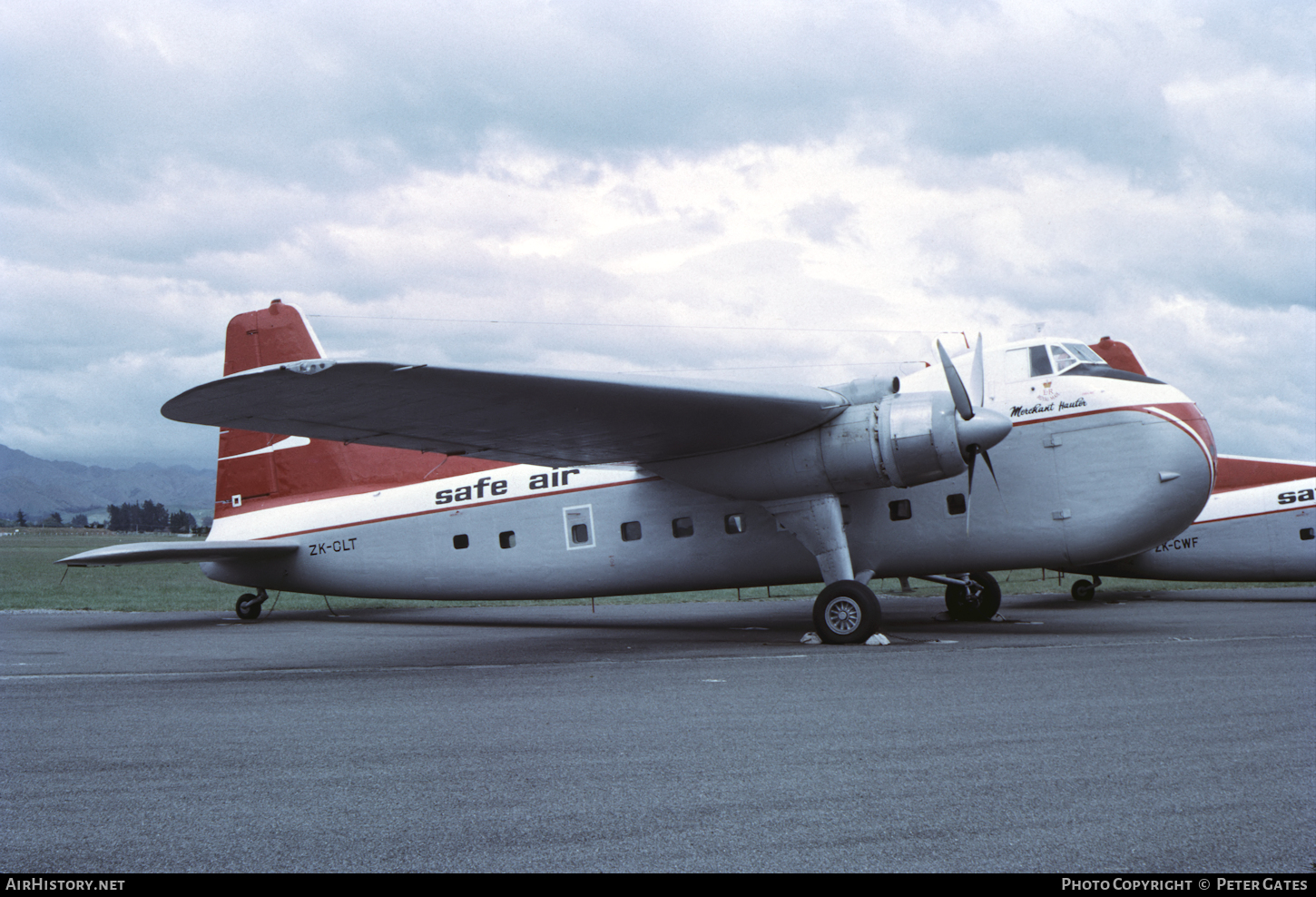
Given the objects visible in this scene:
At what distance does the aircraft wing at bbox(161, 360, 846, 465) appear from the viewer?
1034 cm

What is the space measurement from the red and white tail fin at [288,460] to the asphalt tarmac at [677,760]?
290 inches

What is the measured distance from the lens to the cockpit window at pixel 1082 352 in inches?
576

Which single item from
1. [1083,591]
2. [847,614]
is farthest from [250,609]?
[1083,591]

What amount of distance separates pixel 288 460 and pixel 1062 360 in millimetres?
15711

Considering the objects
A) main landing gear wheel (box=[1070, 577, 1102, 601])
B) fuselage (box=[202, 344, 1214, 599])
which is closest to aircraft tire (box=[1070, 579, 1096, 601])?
main landing gear wheel (box=[1070, 577, 1102, 601])

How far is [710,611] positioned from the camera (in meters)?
22.1

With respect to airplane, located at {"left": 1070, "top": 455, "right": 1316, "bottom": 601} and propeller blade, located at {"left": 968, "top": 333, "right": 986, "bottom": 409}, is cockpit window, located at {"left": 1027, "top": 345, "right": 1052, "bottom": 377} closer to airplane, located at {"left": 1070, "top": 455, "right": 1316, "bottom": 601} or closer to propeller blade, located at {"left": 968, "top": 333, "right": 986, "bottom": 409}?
propeller blade, located at {"left": 968, "top": 333, "right": 986, "bottom": 409}

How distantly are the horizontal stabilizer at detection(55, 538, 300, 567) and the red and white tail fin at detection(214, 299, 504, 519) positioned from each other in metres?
1.21

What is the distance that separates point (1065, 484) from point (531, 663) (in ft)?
27.2

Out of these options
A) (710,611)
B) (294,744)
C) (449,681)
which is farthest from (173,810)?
(710,611)

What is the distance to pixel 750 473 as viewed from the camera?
14242 mm

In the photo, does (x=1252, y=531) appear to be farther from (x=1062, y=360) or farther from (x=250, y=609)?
(x=250, y=609)

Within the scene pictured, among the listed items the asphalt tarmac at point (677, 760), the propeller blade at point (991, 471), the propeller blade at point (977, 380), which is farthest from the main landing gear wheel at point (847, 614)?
the propeller blade at point (977, 380)

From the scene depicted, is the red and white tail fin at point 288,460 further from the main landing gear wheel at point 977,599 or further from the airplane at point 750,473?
the main landing gear wheel at point 977,599
